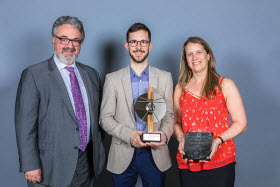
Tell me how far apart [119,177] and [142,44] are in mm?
1035

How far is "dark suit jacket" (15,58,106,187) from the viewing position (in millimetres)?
2041

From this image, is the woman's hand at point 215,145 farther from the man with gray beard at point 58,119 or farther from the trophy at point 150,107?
the man with gray beard at point 58,119

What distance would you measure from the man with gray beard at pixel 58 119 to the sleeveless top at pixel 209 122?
27.4 inches

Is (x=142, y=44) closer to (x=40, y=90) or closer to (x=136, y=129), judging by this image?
(x=136, y=129)

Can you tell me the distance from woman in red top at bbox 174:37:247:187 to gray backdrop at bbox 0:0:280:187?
3.13 feet

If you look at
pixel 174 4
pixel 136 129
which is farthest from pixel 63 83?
pixel 174 4

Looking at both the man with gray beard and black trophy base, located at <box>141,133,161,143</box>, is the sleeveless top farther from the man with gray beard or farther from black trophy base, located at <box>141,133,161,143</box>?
the man with gray beard

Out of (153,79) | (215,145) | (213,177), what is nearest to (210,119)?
(215,145)

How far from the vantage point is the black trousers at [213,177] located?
2.10 meters

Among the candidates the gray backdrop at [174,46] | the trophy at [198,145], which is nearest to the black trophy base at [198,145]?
the trophy at [198,145]

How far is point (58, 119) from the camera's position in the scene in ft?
6.88

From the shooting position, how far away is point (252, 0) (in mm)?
3248

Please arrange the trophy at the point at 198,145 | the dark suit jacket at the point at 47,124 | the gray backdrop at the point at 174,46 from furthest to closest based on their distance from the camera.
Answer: the gray backdrop at the point at 174,46, the dark suit jacket at the point at 47,124, the trophy at the point at 198,145

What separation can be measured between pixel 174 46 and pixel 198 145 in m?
1.46
